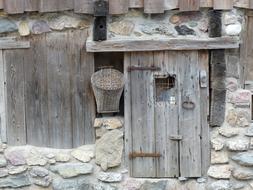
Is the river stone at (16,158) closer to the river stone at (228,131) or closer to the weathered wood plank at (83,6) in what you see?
A: the weathered wood plank at (83,6)

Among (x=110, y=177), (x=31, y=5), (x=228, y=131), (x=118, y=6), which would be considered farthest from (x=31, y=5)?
(x=228, y=131)

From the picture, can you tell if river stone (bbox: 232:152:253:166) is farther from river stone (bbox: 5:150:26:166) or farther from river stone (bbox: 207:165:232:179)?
river stone (bbox: 5:150:26:166)

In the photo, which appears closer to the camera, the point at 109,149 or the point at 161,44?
the point at 161,44

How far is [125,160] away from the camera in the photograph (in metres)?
5.20

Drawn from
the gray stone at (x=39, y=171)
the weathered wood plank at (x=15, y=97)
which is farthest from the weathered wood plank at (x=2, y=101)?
the gray stone at (x=39, y=171)

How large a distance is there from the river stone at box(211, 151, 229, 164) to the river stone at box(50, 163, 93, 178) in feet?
3.78

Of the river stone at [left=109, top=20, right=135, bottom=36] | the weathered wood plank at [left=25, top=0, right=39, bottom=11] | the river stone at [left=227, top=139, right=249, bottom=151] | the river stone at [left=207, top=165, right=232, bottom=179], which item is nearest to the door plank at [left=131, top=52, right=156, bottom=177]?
the river stone at [left=109, top=20, right=135, bottom=36]

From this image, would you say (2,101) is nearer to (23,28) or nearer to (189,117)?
(23,28)

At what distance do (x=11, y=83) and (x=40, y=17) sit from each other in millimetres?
693

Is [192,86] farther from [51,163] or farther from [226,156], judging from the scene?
[51,163]

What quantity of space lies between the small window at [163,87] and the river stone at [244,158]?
0.83 m

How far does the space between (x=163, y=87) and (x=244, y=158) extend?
39.2 inches

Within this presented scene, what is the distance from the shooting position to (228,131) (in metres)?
5.05

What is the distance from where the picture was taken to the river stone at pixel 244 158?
503 centimetres
